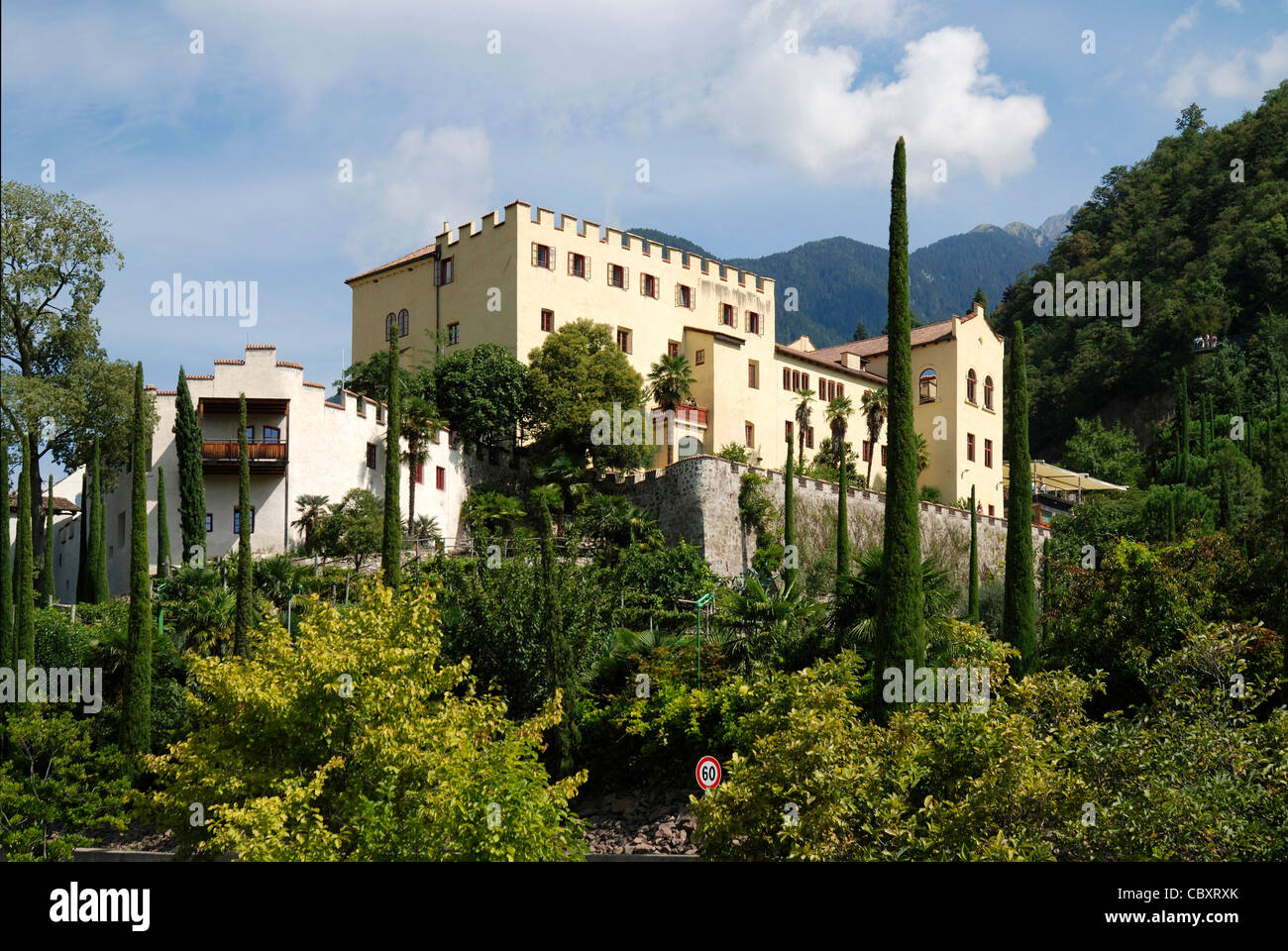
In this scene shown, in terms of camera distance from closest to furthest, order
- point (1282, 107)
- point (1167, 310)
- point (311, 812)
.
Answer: point (311, 812) → point (1167, 310) → point (1282, 107)

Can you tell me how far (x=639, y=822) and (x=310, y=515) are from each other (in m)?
19.9

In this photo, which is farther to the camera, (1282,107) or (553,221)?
(1282,107)

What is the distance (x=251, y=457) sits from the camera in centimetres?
4444

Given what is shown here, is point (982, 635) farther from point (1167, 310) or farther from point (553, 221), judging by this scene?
point (1167, 310)

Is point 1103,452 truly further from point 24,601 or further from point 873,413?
point 24,601

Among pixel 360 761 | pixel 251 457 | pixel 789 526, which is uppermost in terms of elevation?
pixel 251 457

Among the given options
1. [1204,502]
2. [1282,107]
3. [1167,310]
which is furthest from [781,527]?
[1282,107]

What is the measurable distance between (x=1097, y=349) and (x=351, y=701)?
244ft

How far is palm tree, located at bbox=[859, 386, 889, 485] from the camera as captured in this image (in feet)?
190

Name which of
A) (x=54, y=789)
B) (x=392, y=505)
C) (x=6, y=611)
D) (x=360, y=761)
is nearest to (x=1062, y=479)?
(x=392, y=505)

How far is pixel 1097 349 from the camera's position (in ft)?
283

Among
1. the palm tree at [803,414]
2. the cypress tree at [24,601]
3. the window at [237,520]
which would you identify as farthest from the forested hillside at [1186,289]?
the cypress tree at [24,601]

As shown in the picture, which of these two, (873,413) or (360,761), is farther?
(873,413)
